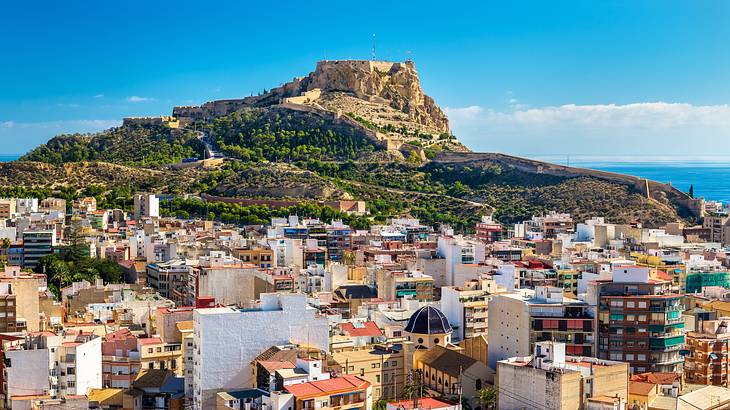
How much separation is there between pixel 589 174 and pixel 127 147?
41446mm

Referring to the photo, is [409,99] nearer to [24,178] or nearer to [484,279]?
[24,178]

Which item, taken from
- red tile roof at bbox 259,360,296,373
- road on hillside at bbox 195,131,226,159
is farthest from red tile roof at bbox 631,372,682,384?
road on hillside at bbox 195,131,226,159

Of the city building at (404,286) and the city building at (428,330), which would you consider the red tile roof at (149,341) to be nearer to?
the city building at (428,330)

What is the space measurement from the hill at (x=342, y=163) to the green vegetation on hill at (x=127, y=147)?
17 cm

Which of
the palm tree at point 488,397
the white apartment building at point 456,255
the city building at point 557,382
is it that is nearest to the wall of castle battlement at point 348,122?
the white apartment building at point 456,255

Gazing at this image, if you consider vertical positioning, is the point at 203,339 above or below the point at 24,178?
below

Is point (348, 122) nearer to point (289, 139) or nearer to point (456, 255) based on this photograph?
point (289, 139)

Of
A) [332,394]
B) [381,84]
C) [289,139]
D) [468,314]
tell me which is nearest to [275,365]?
[332,394]

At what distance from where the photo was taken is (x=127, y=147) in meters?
93.6

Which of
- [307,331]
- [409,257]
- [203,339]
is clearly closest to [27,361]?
[203,339]

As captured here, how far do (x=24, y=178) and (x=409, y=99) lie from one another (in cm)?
3791

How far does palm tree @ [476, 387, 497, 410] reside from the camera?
24.7 m

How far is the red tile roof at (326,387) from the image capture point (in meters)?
22.5

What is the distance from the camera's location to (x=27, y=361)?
85.3ft
